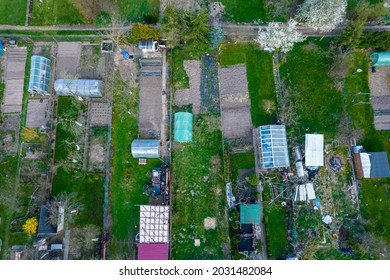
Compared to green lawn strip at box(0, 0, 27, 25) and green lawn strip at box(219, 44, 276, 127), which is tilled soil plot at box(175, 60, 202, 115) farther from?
green lawn strip at box(0, 0, 27, 25)

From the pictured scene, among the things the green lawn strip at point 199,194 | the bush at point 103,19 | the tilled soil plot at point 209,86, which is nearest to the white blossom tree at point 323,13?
the tilled soil plot at point 209,86

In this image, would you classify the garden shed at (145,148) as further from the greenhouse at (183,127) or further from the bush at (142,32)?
the bush at (142,32)

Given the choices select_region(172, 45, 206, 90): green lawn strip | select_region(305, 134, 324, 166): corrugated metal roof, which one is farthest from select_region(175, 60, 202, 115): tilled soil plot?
select_region(305, 134, 324, 166): corrugated metal roof

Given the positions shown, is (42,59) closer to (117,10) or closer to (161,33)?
(117,10)

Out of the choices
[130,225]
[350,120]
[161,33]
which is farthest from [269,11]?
[130,225]

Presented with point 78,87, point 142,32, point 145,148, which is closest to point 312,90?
point 145,148
